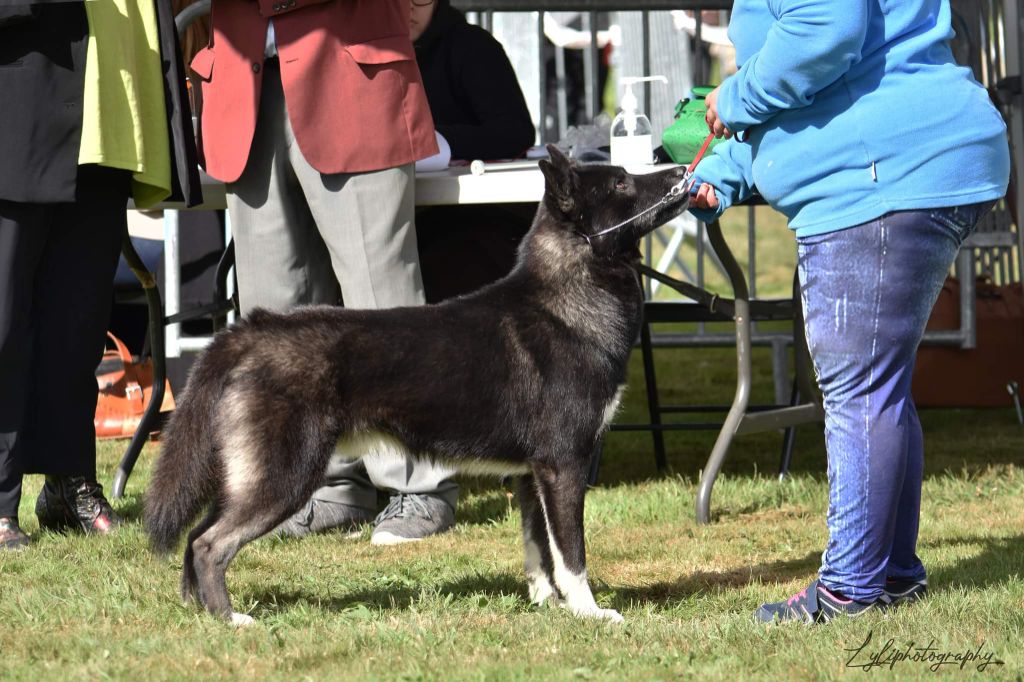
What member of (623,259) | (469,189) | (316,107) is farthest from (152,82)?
(623,259)

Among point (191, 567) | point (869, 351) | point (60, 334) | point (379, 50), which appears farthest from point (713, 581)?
point (60, 334)

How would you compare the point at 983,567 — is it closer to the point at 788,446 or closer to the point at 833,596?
the point at 833,596

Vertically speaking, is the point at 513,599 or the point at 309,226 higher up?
the point at 309,226

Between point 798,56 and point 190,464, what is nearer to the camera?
point 798,56

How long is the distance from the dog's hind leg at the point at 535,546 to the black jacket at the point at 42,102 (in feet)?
5.97

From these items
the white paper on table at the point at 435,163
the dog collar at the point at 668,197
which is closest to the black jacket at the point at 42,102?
the white paper on table at the point at 435,163

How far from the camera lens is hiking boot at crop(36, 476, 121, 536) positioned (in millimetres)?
4621

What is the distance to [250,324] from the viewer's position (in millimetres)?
3434

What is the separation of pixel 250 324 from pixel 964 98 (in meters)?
1.93

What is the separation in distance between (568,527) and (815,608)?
0.69m

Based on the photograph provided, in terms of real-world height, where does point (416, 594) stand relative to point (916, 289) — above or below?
below

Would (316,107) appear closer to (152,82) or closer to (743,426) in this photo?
(152,82)

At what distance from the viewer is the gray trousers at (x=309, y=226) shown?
425 centimetres

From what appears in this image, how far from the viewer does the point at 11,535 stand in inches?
172
